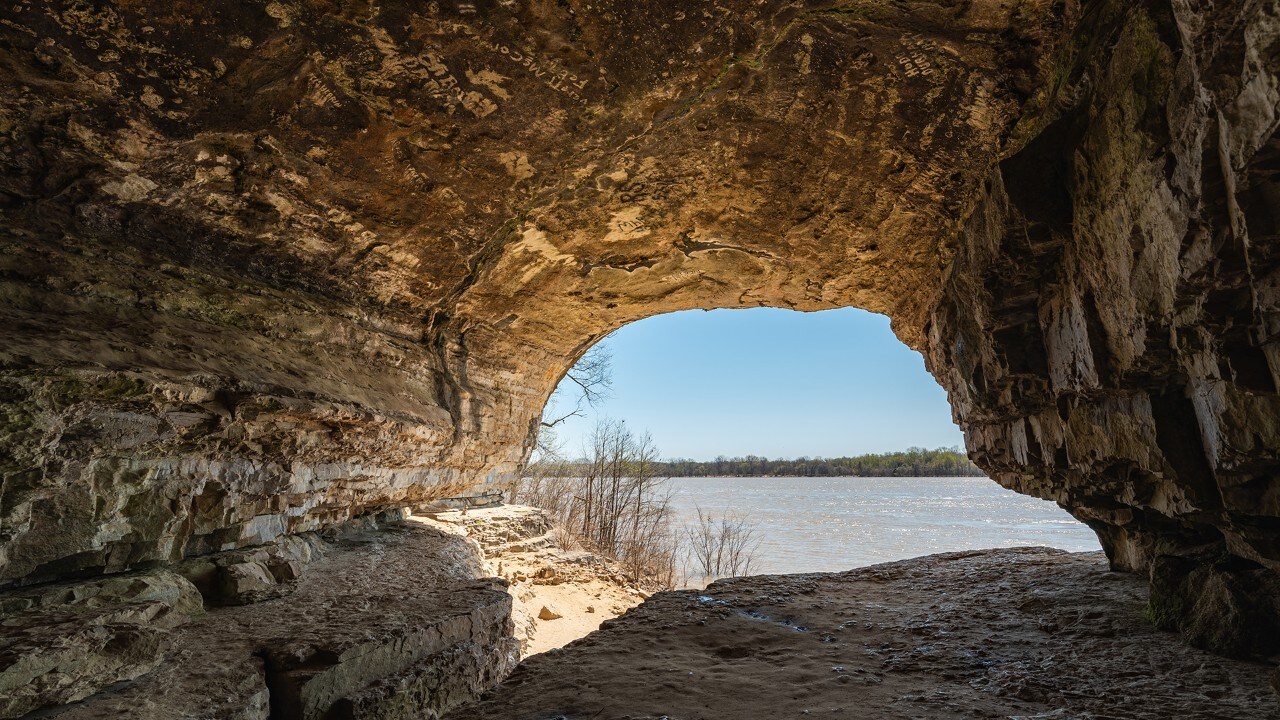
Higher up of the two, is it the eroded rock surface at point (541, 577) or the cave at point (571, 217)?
the cave at point (571, 217)

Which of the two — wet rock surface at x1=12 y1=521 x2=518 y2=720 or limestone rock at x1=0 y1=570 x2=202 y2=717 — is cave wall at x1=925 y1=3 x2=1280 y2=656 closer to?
wet rock surface at x1=12 y1=521 x2=518 y2=720

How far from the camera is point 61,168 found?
2.77 metres

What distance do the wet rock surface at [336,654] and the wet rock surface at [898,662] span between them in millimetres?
626

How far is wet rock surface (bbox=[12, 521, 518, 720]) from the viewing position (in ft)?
7.50

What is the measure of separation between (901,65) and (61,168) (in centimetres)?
390

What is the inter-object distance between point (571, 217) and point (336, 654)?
281 centimetres

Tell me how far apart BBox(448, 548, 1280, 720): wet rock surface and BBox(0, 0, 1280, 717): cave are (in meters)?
0.33

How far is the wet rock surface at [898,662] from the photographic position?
7.52ft

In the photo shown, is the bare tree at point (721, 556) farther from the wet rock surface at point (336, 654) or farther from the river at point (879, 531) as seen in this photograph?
the wet rock surface at point (336, 654)

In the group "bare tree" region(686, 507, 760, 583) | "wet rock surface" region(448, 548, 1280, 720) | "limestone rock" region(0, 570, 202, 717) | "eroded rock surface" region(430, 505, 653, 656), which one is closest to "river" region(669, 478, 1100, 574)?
"bare tree" region(686, 507, 760, 583)

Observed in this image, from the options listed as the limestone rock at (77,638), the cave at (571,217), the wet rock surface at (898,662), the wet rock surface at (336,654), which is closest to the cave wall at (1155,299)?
the cave at (571,217)

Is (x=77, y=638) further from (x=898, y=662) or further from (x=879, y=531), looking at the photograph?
(x=879, y=531)

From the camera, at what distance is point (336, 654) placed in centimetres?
276

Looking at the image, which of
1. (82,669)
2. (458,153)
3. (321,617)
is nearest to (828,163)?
(458,153)
